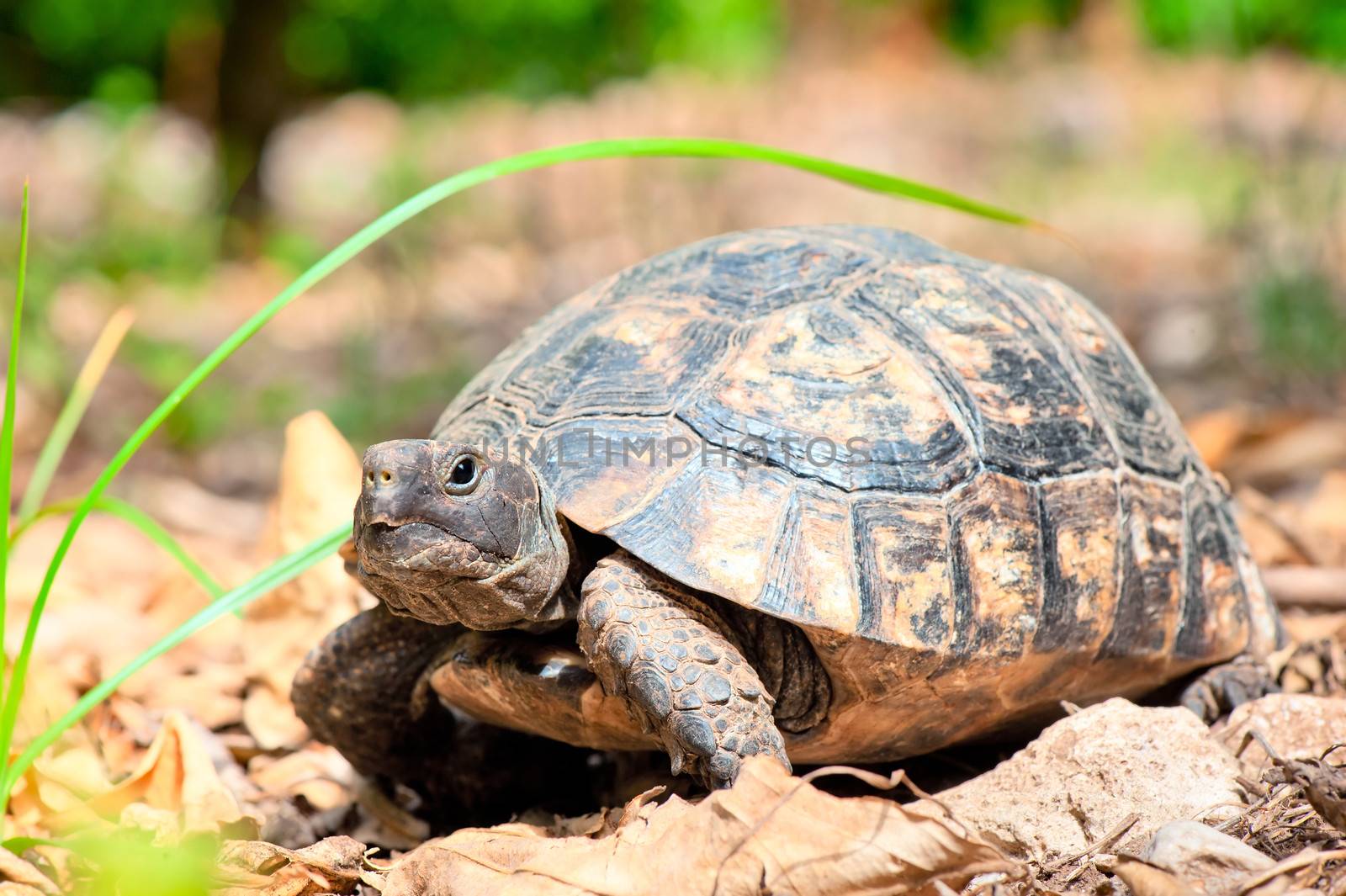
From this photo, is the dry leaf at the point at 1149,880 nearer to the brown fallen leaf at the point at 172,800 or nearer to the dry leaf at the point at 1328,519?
the brown fallen leaf at the point at 172,800

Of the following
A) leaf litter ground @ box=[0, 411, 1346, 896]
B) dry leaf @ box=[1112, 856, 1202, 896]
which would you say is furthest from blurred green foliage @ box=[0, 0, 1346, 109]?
dry leaf @ box=[1112, 856, 1202, 896]

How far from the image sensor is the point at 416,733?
9.98 feet

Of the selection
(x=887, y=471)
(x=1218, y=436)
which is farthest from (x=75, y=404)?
(x=1218, y=436)

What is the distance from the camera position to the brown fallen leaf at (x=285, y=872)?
2191 mm

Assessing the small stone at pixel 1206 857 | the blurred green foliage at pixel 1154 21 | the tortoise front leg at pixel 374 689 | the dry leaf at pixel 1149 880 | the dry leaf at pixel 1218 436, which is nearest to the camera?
the dry leaf at pixel 1149 880

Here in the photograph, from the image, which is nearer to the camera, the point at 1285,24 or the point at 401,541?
the point at 401,541

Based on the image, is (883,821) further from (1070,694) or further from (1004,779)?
(1070,694)

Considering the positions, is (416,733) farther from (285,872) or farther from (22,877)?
(22,877)

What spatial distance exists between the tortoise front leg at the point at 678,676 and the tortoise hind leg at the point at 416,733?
2.17 ft

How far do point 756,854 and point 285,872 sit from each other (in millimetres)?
916

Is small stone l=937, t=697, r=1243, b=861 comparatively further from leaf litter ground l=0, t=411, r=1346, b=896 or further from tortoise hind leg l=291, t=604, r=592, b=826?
tortoise hind leg l=291, t=604, r=592, b=826

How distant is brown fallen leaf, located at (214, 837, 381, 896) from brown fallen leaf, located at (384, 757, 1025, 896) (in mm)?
176

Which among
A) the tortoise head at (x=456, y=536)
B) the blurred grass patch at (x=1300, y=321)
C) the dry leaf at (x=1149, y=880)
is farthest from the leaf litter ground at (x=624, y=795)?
the blurred grass patch at (x=1300, y=321)

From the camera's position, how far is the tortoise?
7.72 feet
